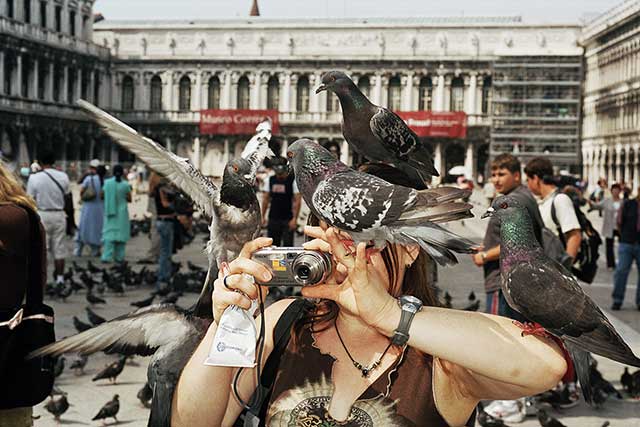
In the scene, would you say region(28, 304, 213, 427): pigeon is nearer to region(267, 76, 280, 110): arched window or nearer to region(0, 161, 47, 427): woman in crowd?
region(0, 161, 47, 427): woman in crowd

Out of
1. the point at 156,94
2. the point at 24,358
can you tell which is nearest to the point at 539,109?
the point at 156,94

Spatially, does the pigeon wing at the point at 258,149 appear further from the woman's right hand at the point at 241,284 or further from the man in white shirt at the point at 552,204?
the man in white shirt at the point at 552,204

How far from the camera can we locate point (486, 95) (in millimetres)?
48562

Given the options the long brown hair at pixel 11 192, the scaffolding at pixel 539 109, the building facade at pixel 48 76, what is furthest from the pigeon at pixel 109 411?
the scaffolding at pixel 539 109

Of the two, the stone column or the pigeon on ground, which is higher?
the stone column

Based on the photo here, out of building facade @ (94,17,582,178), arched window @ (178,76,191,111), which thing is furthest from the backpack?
arched window @ (178,76,191,111)

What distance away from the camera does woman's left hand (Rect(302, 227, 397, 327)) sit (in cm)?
163

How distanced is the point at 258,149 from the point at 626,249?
274 inches

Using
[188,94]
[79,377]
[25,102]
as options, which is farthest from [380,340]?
[188,94]

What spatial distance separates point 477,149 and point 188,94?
16.7 metres

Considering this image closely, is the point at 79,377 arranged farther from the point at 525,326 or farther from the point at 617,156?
the point at 617,156

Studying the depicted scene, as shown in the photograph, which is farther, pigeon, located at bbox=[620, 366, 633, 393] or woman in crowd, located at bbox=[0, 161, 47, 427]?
pigeon, located at bbox=[620, 366, 633, 393]

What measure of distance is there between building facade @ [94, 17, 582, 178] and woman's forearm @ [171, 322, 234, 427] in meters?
46.3

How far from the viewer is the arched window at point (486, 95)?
159 ft
